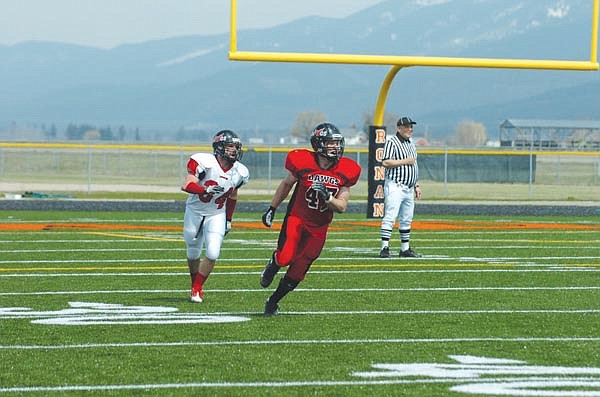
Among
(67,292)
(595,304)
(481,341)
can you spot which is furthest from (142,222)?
(481,341)

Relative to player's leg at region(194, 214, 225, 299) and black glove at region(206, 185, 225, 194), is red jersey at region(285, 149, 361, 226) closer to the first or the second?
black glove at region(206, 185, 225, 194)

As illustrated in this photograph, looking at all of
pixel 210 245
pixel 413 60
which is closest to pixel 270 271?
pixel 210 245

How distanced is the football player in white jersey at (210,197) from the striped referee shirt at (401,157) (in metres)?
4.15

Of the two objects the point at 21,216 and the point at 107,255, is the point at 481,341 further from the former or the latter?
the point at 21,216

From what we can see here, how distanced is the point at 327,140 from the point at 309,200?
443 mm

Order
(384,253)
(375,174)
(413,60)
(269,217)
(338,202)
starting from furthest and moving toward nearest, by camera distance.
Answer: (375,174)
(413,60)
(384,253)
(269,217)
(338,202)

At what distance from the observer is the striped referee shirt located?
1539 centimetres

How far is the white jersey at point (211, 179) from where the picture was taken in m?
11.3

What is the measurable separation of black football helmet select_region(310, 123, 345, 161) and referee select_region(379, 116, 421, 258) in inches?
203

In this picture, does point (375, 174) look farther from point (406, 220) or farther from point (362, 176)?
point (362, 176)

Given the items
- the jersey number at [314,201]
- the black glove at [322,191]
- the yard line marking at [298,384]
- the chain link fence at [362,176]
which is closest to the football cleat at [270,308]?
the jersey number at [314,201]

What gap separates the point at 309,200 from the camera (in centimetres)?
1017

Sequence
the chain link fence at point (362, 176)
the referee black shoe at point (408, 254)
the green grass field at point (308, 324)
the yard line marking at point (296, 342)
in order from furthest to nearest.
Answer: the chain link fence at point (362, 176), the referee black shoe at point (408, 254), the yard line marking at point (296, 342), the green grass field at point (308, 324)

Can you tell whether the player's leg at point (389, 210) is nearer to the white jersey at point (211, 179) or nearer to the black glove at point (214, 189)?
the white jersey at point (211, 179)
